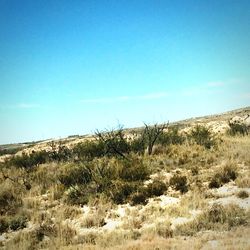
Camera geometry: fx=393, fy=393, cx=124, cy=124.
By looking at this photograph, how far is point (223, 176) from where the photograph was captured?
45.5 feet

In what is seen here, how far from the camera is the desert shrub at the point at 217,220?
30.2 ft

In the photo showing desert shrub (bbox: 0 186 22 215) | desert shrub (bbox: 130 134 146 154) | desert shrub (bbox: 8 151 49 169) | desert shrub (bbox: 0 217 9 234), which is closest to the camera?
desert shrub (bbox: 0 217 9 234)

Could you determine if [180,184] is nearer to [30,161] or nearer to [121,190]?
[121,190]

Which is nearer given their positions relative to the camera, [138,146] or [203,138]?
[138,146]

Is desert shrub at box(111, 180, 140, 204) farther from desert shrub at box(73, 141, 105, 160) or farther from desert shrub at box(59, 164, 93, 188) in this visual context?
desert shrub at box(73, 141, 105, 160)

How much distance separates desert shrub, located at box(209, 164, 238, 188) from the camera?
43.9 feet

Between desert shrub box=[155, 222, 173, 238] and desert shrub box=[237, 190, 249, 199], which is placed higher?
desert shrub box=[237, 190, 249, 199]

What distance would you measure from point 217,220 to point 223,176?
4334mm

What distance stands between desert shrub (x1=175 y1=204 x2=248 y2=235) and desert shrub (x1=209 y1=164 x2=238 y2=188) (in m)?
3.02

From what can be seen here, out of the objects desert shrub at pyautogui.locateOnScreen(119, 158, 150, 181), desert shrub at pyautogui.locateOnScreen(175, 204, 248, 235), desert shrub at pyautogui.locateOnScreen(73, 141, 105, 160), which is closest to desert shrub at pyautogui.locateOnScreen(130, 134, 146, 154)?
desert shrub at pyautogui.locateOnScreen(73, 141, 105, 160)

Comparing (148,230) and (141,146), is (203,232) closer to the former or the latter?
(148,230)

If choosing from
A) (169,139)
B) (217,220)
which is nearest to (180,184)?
(217,220)

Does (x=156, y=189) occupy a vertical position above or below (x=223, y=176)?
below

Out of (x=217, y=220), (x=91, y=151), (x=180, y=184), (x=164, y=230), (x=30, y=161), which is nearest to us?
(x=164, y=230)
